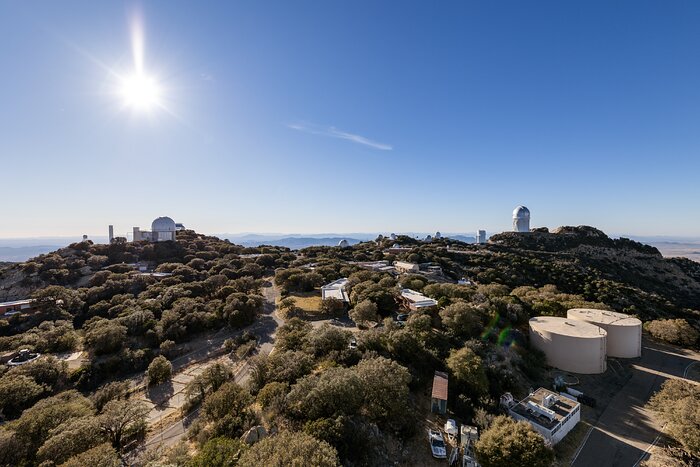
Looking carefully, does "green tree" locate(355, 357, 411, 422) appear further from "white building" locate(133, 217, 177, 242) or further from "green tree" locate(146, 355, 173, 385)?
Result: "white building" locate(133, 217, 177, 242)

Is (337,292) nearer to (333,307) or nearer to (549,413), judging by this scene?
(333,307)

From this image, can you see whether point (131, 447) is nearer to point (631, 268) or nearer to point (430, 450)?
point (430, 450)

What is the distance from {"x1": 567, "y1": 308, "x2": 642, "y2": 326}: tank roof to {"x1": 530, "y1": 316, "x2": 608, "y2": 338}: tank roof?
1321mm

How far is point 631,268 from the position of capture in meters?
67.5

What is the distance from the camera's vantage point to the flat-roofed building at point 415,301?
28391 millimetres

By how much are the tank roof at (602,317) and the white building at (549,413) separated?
13119 millimetres

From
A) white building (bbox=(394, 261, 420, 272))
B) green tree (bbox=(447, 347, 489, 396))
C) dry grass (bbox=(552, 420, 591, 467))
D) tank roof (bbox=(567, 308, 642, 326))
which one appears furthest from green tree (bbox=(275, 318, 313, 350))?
white building (bbox=(394, 261, 420, 272))

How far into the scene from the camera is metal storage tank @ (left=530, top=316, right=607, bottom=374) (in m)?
23.3

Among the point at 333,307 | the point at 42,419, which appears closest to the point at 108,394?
the point at 42,419

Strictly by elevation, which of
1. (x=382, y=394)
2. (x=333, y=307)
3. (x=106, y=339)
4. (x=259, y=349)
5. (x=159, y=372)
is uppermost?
(x=382, y=394)

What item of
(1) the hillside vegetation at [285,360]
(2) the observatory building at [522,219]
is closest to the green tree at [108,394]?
(1) the hillside vegetation at [285,360]

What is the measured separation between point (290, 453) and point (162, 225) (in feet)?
241

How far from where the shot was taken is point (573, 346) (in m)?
23.5

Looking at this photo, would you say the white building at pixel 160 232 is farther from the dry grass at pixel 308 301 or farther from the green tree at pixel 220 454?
the green tree at pixel 220 454
